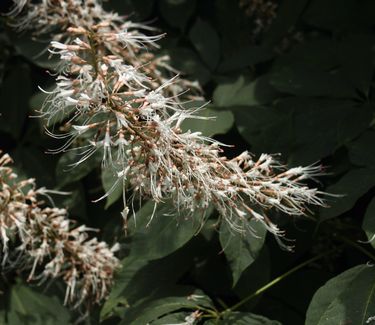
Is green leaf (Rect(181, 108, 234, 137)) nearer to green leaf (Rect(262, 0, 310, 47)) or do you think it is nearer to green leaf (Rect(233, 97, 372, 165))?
green leaf (Rect(233, 97, 372, 165))

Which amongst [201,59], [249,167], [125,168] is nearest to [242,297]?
[249,167]

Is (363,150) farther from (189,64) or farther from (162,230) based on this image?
(189,64)

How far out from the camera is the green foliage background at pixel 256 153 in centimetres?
200

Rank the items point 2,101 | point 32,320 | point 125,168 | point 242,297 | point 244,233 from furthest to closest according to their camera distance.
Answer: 1. point 2,101
2. point 32,320
3. point 242,297
4. point 244,233
5. point 125,168

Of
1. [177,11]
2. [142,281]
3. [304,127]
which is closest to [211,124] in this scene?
[304,127]

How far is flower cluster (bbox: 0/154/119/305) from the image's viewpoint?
2029 mm

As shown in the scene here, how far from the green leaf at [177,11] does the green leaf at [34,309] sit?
3.85ft

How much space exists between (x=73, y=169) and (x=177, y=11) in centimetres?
95

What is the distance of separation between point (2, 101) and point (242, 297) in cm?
121

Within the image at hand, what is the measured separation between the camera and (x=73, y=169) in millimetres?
2277

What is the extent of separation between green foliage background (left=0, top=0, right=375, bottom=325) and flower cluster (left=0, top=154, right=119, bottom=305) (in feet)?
0.27

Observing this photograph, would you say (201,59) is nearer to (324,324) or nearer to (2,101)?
(2,101)

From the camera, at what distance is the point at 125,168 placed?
1.75m

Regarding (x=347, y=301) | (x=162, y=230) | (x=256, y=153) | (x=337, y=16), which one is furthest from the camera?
(x=337, y=16)
